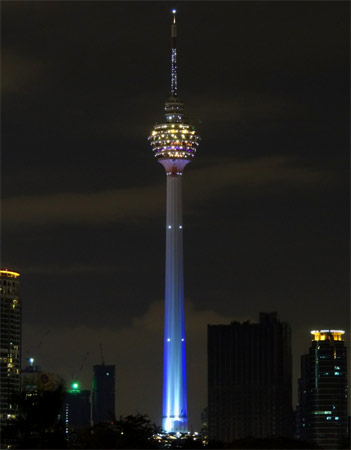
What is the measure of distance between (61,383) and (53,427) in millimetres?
4228

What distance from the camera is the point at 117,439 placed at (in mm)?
167250

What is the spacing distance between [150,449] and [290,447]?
18.1 m

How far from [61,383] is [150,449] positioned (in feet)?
52.3

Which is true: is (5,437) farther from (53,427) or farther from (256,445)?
(256,445)

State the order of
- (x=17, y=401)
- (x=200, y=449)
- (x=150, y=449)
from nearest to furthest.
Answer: (x=17, y=401) < (x=150, y=449) < (x=200, y=449)

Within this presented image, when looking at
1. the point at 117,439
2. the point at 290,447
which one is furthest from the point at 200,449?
the point at 117,439

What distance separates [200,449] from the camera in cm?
19188

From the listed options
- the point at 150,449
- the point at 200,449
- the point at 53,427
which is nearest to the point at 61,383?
the point at 53,427

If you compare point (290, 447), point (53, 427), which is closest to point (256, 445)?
point (290, 447)

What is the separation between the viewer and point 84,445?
550 feet

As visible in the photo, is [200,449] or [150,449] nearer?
[150,449]

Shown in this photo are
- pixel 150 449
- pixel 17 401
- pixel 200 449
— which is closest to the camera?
pixel 17 401

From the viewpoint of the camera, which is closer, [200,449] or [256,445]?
[256,445]

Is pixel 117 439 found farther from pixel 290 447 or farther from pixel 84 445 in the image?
pixel 290 447
